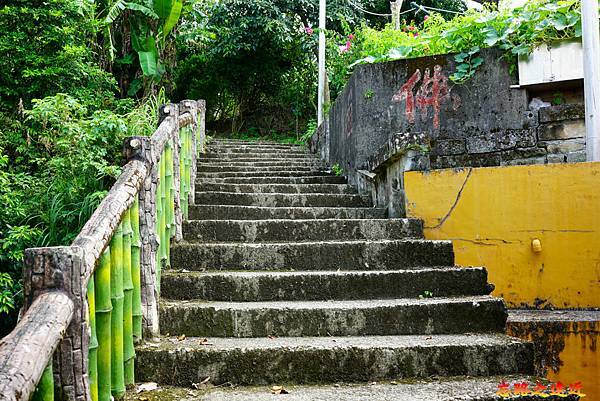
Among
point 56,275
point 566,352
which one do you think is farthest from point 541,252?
point 56,275

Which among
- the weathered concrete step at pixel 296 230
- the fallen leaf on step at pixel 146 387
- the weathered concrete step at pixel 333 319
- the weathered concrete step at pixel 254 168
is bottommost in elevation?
the fallen leaf on step at pixel 146 387

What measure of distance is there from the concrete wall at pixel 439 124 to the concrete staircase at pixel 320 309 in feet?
2.14

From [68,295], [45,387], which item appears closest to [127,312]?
[68,295]

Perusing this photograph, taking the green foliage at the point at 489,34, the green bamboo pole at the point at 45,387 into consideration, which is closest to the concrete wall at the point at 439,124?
the green foliage at the point at 489,34

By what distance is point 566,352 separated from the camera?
329 cm

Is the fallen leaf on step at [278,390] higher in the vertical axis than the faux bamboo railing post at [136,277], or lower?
lower

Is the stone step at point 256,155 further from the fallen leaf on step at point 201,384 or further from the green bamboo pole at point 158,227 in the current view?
the fallen leaf on step at point 201,384

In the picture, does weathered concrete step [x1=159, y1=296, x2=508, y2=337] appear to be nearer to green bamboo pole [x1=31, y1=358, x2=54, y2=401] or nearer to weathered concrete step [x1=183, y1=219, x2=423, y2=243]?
weathered concrete step [x1=183, y1=219, x2=423, y2=243]

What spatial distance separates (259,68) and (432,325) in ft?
37.6

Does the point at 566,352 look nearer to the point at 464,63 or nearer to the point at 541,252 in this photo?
the point at 541,252

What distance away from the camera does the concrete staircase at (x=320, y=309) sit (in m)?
2.81

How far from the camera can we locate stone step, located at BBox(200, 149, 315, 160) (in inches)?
328

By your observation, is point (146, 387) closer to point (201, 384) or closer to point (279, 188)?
point (201, 384)

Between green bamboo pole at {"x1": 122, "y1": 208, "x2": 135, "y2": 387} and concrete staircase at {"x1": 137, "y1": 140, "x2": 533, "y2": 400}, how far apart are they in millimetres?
110
